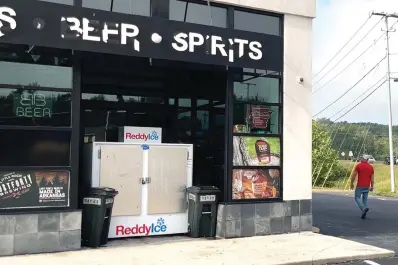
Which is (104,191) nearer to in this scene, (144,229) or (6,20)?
(144,229)

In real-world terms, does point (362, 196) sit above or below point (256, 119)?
below

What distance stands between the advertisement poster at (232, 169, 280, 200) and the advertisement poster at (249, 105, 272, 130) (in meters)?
0.96

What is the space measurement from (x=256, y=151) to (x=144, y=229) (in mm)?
2829

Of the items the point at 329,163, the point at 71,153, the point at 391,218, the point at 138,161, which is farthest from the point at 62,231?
the point at 329,163

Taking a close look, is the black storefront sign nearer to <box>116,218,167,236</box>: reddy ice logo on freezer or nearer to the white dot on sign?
the white dot on sign

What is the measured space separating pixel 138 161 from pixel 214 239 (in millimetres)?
2159

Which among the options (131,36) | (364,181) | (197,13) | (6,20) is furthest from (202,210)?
(364,181)

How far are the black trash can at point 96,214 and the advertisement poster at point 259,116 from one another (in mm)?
3343

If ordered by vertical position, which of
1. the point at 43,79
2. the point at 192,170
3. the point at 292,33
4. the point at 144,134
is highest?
the point at 292,33

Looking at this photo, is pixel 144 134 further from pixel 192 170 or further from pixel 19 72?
pixel 19 72

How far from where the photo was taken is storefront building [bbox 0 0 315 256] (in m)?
7.61

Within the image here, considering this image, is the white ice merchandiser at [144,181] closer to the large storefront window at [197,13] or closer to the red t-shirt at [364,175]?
the large storefront window at [197,13]

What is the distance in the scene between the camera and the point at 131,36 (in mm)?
7988

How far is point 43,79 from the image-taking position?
7.90m
